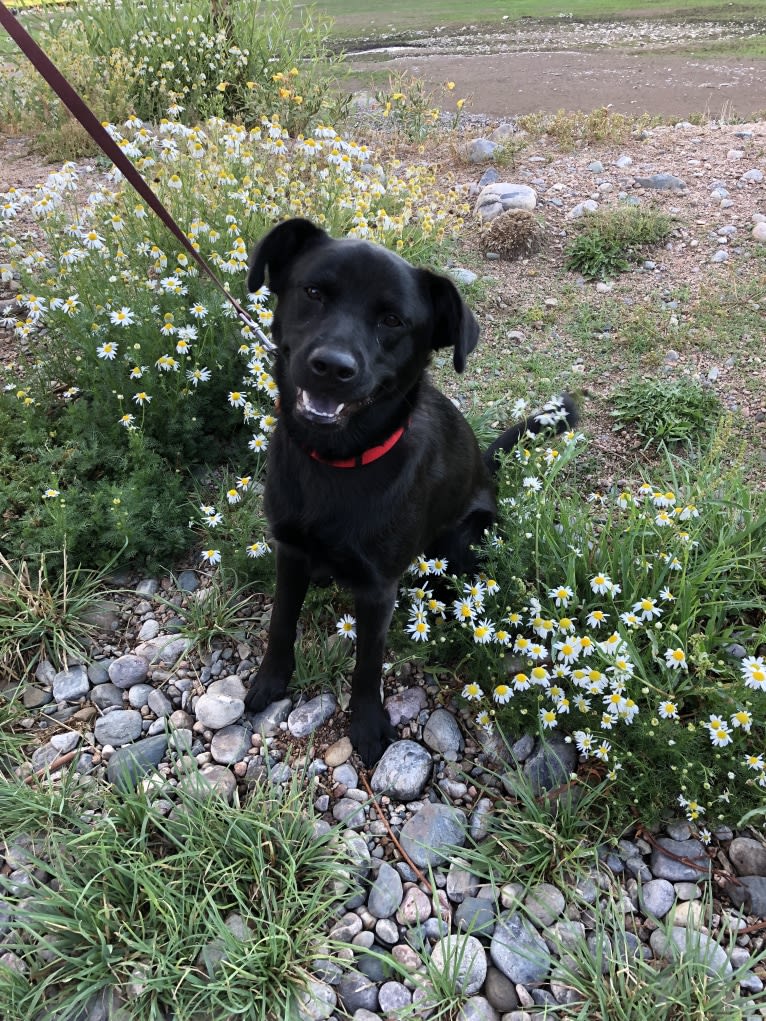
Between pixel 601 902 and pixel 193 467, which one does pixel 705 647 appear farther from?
pixel 193 467

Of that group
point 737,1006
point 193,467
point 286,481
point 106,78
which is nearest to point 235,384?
point 193,467

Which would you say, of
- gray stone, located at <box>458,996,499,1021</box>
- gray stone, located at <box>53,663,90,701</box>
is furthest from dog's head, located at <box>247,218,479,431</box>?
gray stone, located at <box>458,996,499,1021</box>

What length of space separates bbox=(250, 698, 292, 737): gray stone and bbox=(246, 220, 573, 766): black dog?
1.4 inches

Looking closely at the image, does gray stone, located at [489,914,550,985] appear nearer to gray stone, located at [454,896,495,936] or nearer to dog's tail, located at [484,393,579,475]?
gray stone, located at [454,896,495,936]

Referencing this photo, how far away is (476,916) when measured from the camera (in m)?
1.78

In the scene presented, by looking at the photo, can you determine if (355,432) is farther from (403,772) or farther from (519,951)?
(519,951)

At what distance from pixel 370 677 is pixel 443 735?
1.07ft

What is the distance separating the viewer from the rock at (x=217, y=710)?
7.61 ft

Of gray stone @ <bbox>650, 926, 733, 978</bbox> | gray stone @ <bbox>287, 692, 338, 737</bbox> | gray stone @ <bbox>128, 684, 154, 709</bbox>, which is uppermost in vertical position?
gray stone @ <bbox>128, 684, 154, 709</bbox>

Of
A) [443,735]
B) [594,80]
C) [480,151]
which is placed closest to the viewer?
[443,735]

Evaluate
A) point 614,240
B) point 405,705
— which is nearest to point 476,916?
point 405,705

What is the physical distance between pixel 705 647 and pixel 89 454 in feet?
7.95

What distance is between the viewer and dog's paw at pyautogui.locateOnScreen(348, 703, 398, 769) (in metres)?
2.24

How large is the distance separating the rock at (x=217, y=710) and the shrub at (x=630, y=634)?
2.26 ft
